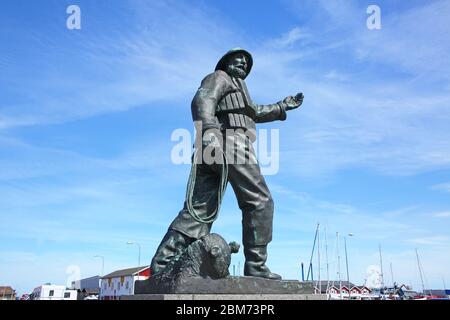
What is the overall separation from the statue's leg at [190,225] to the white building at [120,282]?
104 ft

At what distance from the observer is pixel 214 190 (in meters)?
5.98

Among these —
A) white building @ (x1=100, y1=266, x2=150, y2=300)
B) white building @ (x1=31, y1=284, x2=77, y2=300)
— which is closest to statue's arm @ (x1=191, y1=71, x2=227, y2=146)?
white building @ (x1=31, y1=284, x2=77, y2=300)

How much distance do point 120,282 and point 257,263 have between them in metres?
38.1

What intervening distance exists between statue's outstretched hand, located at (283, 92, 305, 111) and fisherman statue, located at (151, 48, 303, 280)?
46.4 inches

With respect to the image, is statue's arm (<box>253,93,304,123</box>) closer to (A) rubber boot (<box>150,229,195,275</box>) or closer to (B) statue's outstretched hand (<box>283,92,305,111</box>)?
(B) statue's outstretched hand (<box>283,92,305,111</box>)

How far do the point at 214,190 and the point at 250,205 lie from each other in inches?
22.9

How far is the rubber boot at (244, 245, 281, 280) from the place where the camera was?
219 inches

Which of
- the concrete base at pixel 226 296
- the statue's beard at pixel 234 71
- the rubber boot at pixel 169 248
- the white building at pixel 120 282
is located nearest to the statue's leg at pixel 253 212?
the concrete base at pixel 226 296

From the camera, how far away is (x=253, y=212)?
5719 mm

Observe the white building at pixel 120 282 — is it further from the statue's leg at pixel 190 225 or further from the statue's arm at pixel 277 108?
the statue's leg at pixel 190 225

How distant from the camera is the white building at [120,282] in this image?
37.4 m
